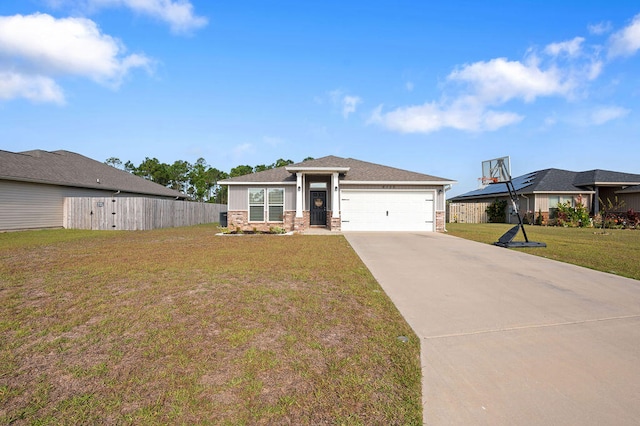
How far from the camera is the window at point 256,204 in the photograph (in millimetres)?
16812

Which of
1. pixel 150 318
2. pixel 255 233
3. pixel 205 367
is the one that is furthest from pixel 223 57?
pixel 205 367

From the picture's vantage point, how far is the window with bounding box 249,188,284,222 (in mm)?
16734

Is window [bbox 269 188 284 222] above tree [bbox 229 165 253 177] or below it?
below

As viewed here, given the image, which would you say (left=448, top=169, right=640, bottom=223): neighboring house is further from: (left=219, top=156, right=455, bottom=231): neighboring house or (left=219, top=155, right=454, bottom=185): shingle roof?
(left=219, top=155, right=454, bottom=185): shingle roof

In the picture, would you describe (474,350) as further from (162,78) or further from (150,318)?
(162,78)

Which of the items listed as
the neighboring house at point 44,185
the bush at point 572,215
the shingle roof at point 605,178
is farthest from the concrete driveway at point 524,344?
the shingle roof at point 605,178

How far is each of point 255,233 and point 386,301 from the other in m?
11.3

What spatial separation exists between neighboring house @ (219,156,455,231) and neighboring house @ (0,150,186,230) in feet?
31.7

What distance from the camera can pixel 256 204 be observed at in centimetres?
1684

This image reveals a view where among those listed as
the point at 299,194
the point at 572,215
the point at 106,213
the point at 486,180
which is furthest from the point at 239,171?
the point at 572,215

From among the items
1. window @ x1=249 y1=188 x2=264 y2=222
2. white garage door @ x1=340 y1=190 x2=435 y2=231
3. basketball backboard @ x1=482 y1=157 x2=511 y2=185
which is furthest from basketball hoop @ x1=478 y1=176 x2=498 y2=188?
window @ x1=249 y1=188 x2=264 y2=222

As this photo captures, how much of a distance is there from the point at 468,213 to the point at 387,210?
1449 cm

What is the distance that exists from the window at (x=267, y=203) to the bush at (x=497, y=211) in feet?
62.1

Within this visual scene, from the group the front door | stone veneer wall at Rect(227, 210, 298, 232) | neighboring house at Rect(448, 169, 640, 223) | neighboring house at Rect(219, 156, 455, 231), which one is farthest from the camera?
neighboring house at Rect(448, 169, 640, 223)
